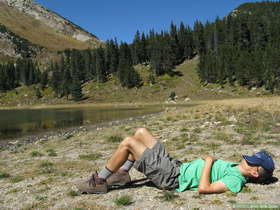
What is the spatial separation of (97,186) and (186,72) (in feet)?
408

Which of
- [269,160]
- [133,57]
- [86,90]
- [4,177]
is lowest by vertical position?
[4,177]

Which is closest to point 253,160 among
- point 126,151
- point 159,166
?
point 159,166

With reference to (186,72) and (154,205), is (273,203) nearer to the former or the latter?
(154,205)

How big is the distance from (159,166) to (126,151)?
0.99 m

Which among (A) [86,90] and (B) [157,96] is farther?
(A) [86,90]

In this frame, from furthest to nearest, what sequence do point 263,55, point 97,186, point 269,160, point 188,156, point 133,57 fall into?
point 133,57 < point 263,55 < point 188,156 < point 97,186 < point 269,160

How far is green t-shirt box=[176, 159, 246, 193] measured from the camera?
6.94 metres

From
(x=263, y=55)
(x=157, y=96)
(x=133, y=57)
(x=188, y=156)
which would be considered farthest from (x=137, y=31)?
(x=188, y=156)

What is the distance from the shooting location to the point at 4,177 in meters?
10.7

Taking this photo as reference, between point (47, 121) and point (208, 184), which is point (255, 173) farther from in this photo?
point (47, 121)

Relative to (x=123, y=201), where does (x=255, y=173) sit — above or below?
above

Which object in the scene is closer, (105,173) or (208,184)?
(208,184)

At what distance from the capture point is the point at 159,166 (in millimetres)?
7184

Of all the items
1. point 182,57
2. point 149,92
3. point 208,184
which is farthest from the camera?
point 182,57
